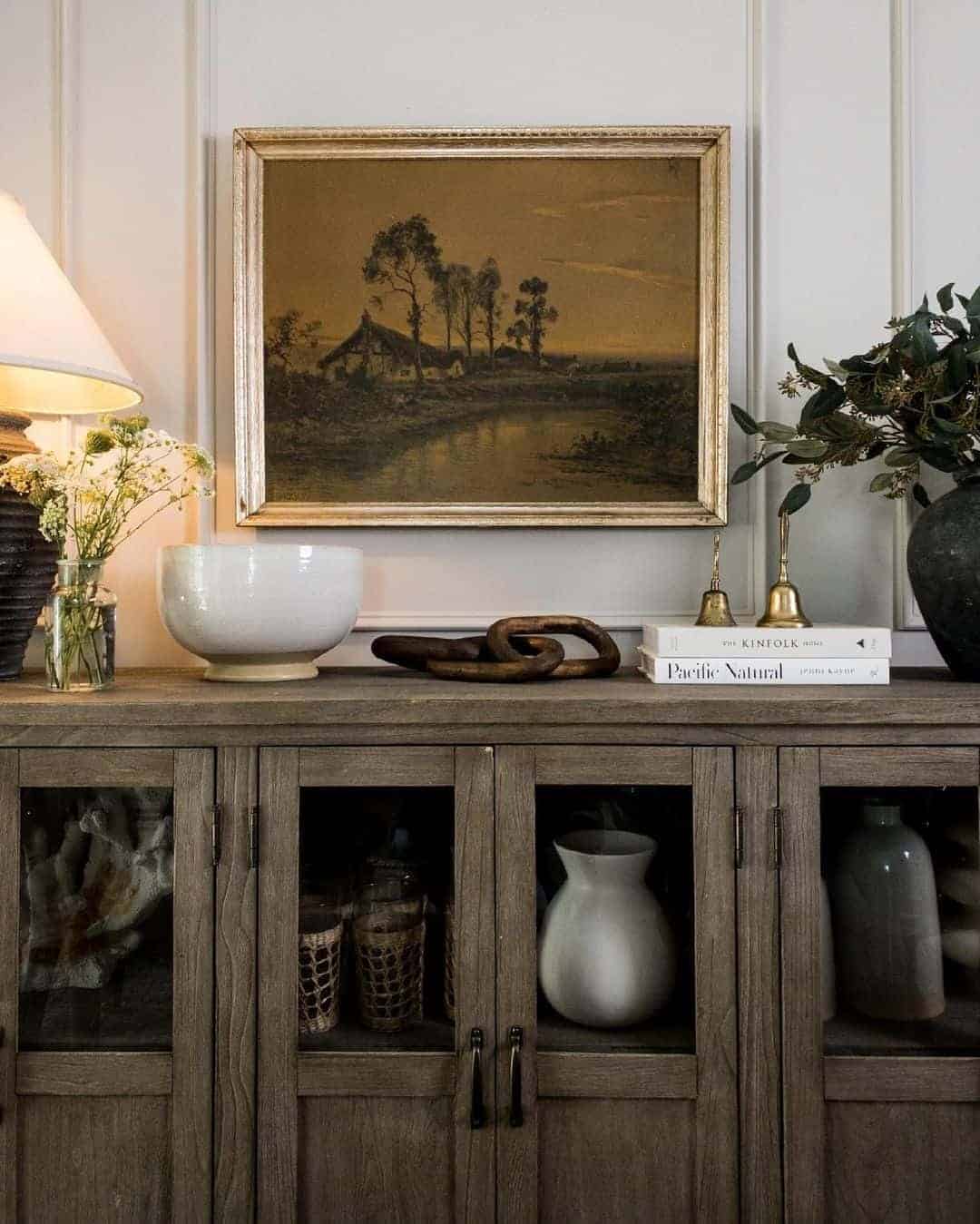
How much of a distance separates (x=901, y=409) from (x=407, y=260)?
2.10ft

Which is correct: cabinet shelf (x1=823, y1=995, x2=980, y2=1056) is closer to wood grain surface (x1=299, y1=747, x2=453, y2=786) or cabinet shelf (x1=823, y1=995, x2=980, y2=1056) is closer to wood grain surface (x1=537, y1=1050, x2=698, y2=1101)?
wood grain surface (x1=537, y1=1050, x2=698, y2=1101)

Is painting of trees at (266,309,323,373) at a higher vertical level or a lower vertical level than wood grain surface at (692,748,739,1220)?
higher

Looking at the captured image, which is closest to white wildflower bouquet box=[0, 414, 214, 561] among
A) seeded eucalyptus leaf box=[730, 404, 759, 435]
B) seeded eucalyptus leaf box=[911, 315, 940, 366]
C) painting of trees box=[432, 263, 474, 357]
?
painting of trees box=[432, 263, 474, 357]

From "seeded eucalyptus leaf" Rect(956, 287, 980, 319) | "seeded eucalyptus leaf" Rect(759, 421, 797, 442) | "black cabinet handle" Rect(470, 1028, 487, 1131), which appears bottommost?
"black cabinet handle" Rect(470, 1028, 487, 1131)

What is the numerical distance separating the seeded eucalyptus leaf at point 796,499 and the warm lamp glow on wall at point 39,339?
780mm

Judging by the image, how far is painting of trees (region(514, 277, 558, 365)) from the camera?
110cm

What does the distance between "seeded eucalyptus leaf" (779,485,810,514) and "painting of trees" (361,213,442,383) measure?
0.53 meters

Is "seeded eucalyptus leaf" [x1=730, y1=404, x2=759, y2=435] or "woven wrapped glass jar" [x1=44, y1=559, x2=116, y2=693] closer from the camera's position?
"woven wrapped glass jar" [x1=44, y1=559, x2=116, y2=693]

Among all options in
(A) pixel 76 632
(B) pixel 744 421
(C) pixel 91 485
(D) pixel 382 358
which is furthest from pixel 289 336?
(B) pixel 744 421

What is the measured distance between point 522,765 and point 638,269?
70cm

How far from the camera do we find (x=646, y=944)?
80 cm

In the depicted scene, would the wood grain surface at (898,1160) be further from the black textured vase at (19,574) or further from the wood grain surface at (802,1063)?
the black textured vase at (19,574)

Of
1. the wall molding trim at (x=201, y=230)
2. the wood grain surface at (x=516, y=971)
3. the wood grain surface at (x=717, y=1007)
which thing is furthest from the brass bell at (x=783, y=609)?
the wall molding trim at (x=201, y=230)

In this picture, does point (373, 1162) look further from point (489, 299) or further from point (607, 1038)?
point (489, 299)
